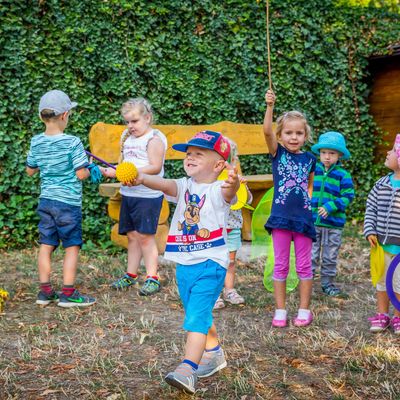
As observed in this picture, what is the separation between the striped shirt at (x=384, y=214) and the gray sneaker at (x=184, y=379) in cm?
185

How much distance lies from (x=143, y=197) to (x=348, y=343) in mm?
2169

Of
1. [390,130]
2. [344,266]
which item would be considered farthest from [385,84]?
[344,266]

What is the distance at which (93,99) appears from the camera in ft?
23.2

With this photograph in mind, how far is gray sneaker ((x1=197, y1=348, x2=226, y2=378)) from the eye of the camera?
3369 mm

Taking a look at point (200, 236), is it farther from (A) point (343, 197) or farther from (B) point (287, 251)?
(A) point (343, 197)

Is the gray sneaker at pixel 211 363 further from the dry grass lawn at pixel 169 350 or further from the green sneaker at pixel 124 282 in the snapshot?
the green sneaker at pixel 124 282

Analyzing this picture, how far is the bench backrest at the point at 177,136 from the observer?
259 inches

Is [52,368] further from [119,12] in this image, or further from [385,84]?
[385,84]

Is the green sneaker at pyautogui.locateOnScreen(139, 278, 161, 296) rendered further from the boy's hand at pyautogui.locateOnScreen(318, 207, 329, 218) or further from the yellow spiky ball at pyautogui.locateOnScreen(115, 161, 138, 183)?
the yellow spiky ball at pyautogui.locateOnScreen(115, 161, 138, 183)

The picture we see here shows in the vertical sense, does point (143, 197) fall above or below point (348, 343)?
above

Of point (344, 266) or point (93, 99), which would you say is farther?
point (93, 99)

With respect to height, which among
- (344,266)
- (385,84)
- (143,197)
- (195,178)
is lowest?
(344,266)

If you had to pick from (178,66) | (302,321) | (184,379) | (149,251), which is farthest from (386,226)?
(178,66)

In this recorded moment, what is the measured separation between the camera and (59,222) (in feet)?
15.8
